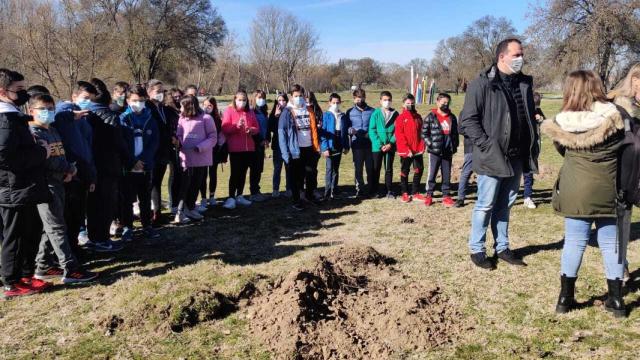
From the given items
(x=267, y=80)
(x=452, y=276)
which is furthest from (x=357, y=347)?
(x=267, y=80)

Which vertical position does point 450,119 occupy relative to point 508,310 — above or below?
above

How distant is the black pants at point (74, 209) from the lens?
18.3 ft

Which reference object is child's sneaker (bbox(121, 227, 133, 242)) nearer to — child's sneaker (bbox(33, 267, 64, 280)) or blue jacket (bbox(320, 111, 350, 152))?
child's sneaker (bbox(33, 267, 64, 280))

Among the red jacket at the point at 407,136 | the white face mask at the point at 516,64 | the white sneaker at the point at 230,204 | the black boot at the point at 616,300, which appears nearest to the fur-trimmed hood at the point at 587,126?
the white face mask at the point at 516,64

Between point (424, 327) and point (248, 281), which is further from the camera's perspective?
point (248, 281)

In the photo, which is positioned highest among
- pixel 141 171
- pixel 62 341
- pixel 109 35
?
pixel 109 35

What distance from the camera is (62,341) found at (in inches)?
155

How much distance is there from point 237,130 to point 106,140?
2832 millimetres

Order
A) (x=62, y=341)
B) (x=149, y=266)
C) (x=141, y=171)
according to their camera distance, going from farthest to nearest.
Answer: (x=141, y=171) → (x=149, y=266) → (x=62, y=341)

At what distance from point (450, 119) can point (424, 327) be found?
5382 mm

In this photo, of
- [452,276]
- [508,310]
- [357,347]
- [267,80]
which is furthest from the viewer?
[267,80]

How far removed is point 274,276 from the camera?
5121mm

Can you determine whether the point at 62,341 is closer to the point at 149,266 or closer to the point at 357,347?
the point at 149,266

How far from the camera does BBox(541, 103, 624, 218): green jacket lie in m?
3.78
